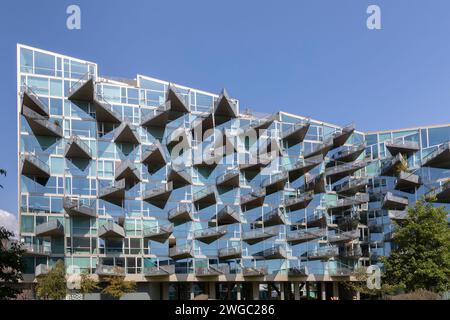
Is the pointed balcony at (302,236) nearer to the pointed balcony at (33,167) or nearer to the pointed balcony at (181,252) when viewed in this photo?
the pointed balcony at (181,252)

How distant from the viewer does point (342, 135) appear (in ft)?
185

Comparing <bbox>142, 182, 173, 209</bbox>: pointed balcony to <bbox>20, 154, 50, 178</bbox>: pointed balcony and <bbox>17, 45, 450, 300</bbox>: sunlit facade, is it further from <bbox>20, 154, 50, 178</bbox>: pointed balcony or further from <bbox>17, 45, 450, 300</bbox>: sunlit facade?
<bbox>20, 154, 50, 178</bbox>: pointed balcony

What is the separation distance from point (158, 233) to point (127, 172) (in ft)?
18.8

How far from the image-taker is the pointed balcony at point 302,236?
52000 millimetres

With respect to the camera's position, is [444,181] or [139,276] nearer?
[139,276]

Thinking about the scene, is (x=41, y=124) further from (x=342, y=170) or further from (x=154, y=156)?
(x=342, y=170)

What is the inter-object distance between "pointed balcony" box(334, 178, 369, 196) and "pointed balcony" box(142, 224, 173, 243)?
19922 millimetres

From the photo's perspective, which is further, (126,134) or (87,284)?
(126,134)

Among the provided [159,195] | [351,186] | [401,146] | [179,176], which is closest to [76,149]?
[159,195]
